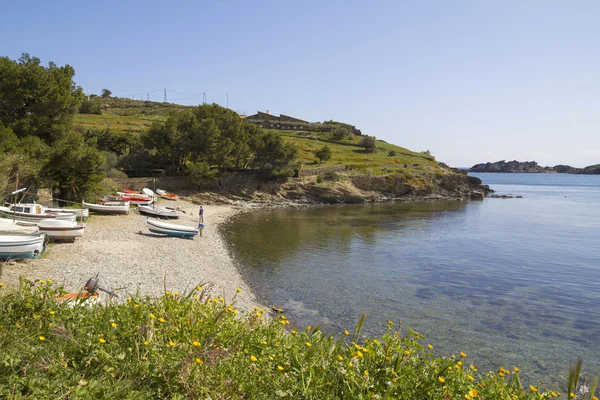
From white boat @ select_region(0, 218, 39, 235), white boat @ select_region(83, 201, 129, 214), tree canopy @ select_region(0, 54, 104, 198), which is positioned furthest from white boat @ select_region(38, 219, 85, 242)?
white boat @ select_region(83, 201, 129, 214)

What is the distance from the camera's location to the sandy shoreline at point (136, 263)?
52.6ft

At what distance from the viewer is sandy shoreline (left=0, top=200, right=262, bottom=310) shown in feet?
52.6

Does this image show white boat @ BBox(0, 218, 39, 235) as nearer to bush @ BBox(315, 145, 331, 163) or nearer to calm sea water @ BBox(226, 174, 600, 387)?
calm sea water @ BBox(226, 174, 600, 387)

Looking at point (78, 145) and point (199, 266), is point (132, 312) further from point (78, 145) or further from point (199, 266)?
point (78, 145)

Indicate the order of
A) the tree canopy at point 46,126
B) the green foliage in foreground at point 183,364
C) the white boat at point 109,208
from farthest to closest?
the white boat at point 109,208
the tree canopy at point 46,126
the green foliage in foreground at point 183,364

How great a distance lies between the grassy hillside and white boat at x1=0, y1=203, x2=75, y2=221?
42.5 m

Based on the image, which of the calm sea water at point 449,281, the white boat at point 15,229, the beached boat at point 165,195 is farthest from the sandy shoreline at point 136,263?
the beached boat at point 165,195

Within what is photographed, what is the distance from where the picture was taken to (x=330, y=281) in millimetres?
21609

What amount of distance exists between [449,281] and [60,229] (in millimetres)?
21821

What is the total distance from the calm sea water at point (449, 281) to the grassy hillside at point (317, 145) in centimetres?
3445

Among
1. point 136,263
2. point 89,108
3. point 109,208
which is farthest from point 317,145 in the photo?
point 136,263

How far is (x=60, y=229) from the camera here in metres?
21.1

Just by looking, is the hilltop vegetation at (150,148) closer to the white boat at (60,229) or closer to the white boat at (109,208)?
the white boat at (109,208)

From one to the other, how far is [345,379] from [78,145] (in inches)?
1284
